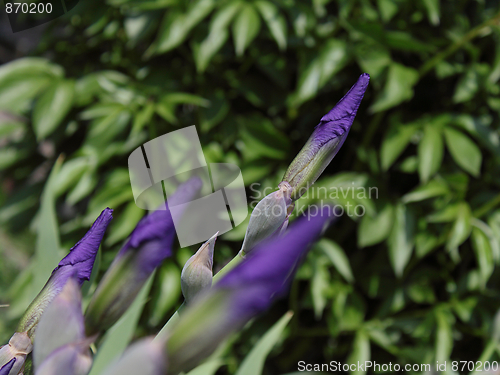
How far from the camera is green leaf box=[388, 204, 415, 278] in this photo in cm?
101

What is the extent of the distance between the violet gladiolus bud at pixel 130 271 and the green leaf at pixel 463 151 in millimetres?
920

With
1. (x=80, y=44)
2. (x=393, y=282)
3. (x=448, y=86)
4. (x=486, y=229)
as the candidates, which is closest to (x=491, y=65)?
(x=448, y=86)

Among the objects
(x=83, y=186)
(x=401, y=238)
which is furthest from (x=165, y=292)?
(x=401, y=238)

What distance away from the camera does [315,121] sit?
45.6 inches

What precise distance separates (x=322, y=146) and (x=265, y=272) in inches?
5.2

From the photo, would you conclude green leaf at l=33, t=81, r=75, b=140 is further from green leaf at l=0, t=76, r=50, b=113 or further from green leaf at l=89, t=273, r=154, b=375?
green leaf at l=89, t=273, r=154, b=375

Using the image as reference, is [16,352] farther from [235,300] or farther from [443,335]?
[443,335]

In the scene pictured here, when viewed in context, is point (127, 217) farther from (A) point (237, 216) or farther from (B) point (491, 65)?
(B) point (491, 65)

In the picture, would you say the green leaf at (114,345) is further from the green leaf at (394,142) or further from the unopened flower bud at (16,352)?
the green leaf at (394,142)

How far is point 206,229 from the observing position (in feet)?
1.28

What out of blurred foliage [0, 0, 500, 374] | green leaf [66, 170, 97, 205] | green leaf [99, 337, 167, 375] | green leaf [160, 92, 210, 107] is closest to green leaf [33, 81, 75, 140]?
blurred foliage [0, 0, 500, 374]

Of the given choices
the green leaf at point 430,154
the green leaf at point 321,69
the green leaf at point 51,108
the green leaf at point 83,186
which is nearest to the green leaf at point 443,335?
the green leaf at point 430,154

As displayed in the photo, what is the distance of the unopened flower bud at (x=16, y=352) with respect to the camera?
0.22m

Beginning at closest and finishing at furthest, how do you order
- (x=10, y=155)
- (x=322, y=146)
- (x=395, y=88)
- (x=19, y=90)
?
(x=322, y=146), (x=395, y=88), (x=19, y=90), (x=10, y=155)
